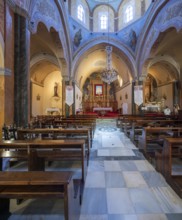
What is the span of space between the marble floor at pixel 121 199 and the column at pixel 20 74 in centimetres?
293

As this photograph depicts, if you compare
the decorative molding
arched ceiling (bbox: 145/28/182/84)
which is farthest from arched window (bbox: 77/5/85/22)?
the decorative molding

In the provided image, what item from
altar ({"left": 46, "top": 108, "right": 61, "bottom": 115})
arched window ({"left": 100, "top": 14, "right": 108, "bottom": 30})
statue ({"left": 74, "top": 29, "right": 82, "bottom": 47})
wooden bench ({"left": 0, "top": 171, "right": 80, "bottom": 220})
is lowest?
wooden bench ({"left": 0, "top": 171, "right": 80, "bottom": 220})

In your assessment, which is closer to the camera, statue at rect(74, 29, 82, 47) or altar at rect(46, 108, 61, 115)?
statue at rect(74, 29, 82, 47)

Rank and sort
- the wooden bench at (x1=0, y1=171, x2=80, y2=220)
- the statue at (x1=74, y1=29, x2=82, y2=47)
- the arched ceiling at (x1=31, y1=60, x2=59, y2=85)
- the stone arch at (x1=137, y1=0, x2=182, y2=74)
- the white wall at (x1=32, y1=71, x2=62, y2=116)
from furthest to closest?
the white wall at (x1=32, y1=71, x2=62, y2=116) → the arched ceiling at (x1=31, y1=60, x2=59, y2=85) → the statue at (x1=74, y1=29, x2=82, y2=47) → the stone arch at (x1=137, y1=0, x2=182, y2=74) → the wooden bench at (x1=0, y1=171, x2=80, y2=220)

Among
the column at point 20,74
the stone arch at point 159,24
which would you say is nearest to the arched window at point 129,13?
the stone arch at point 159,24

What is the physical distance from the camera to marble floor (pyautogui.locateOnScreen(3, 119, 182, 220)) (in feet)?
7.16

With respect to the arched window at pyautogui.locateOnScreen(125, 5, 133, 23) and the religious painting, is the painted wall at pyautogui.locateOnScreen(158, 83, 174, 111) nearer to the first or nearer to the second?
the arched window at pyautogui.locateOnScreen(125, 5, 133, 23)

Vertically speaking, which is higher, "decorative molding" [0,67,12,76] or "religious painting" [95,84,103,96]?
"religious painting" [95,84,103,96]

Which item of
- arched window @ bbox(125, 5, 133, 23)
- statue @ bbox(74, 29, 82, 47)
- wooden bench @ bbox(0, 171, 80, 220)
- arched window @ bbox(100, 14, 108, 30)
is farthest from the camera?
arched window @ bbox(100, 14, 108, 30)

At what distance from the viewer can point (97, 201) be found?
8.23ft

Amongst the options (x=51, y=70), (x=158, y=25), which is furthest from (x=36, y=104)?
(x=158, y=25)

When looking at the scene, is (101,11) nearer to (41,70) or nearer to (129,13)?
(129,13)

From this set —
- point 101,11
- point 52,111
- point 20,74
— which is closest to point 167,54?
point 101,11

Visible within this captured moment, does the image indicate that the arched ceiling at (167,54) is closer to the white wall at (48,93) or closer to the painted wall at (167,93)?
the painted wall at (167,93)
